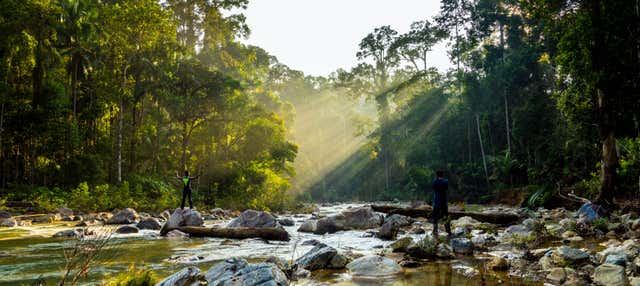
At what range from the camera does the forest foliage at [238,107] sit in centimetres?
1252

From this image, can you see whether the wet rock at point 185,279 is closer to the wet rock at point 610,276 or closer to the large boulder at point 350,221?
the wet rock at point 610,276

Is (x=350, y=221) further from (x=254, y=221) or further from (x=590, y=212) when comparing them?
(x=590, y=212)

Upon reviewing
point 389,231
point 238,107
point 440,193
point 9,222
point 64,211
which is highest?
point 238,107

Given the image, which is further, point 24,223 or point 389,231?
point 24,223

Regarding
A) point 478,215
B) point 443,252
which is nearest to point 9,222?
point 443,252

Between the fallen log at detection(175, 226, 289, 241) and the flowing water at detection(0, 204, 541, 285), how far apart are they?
0.23 metres

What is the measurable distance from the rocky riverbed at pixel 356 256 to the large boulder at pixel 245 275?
0.5 inches

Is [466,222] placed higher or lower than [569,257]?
lower

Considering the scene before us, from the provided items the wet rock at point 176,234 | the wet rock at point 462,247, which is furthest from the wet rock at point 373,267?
the wet rock at point 176,234

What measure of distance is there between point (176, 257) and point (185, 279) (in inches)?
113

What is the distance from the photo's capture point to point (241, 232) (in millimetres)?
10305

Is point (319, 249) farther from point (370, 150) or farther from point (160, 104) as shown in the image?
point (370, 150)

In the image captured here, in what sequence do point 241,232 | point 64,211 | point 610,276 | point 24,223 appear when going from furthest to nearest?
point 64,211, point 24,223, point 241,232, point 610,276

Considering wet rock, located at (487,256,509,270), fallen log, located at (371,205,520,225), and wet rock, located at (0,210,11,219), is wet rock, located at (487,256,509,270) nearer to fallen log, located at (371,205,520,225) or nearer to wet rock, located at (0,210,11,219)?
fallen log, located at (371,205,520,225)
